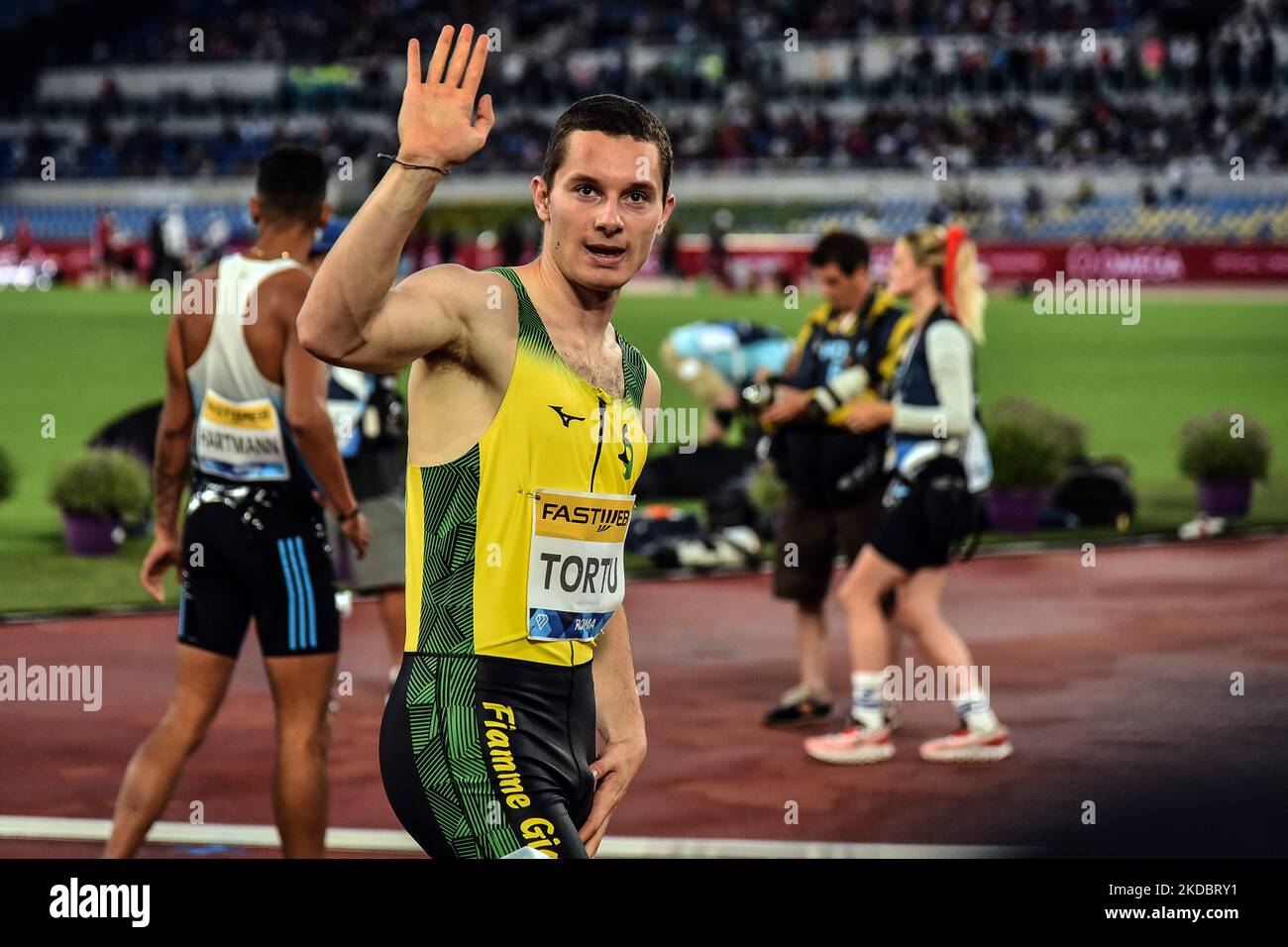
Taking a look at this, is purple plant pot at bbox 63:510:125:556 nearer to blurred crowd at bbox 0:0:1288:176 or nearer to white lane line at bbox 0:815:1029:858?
white lane line at bbox 0:815:1029:858

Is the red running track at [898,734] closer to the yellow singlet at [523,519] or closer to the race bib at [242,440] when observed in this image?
the race bib at [242,440]

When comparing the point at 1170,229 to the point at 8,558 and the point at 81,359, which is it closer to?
the point at 81,359

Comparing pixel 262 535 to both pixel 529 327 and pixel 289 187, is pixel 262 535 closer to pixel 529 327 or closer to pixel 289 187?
pixel 289 187

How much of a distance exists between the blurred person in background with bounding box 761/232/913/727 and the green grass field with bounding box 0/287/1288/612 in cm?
503

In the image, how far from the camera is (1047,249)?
147ft

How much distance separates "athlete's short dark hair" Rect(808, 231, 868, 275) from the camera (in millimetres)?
8523

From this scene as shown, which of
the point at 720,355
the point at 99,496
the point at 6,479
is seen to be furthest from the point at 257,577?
the point at 720,355

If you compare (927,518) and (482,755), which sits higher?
(927,518)

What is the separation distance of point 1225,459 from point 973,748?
7.51m

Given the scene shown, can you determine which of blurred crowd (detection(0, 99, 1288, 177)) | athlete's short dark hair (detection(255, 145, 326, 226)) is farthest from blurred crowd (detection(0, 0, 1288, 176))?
athlete's short dark hair (detection(255, 145, 326, 226))

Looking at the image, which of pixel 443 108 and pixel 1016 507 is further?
pixel 1016 507

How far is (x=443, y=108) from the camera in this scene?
328cm

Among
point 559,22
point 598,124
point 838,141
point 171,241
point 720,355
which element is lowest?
point 720,355
